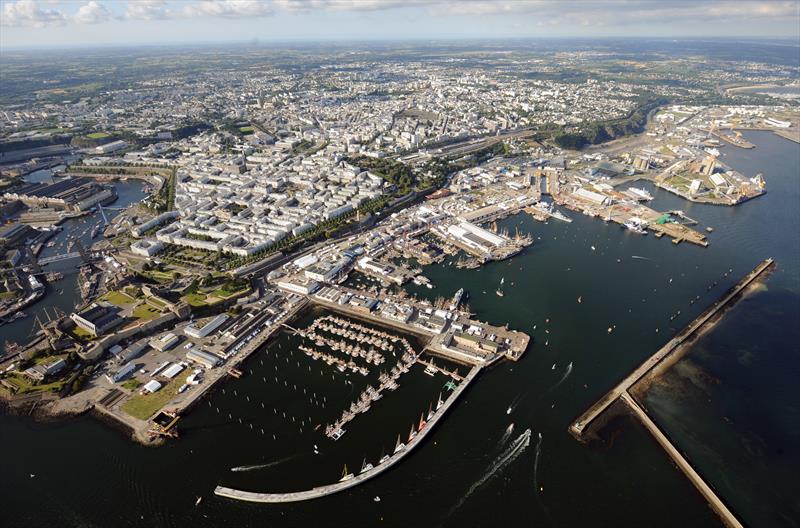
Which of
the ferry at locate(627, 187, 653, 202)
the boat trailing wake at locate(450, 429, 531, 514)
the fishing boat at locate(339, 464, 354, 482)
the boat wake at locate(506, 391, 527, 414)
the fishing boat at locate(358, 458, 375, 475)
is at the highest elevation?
the ferry at locate(627, 187, 653, 202)

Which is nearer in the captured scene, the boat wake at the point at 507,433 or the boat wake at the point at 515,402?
the boat wake at the point at 507,433

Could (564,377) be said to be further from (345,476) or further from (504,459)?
(345,476)

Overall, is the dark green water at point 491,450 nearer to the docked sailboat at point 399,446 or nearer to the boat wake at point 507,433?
the boat wake at point 507,433

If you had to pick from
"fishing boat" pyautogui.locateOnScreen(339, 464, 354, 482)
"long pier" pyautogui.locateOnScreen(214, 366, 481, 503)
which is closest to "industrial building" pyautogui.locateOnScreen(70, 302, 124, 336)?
"long pier" pyautogui.locateOnScreen(214, 366, 481, 503)

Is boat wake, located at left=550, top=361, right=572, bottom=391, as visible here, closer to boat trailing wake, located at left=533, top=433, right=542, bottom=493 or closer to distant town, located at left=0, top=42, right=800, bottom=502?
distant town, located at left=0, top=42, right=800, bottom=502

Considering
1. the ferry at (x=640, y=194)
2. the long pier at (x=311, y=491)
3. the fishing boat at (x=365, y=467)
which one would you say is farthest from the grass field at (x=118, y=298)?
the ferry at (x=640, y=194)

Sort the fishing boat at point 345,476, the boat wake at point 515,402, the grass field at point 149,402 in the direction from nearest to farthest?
the fishing boat at point 345,476
the grass field at point 149,402
the boat wake at point 515,402

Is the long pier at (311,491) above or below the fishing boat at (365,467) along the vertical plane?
below
